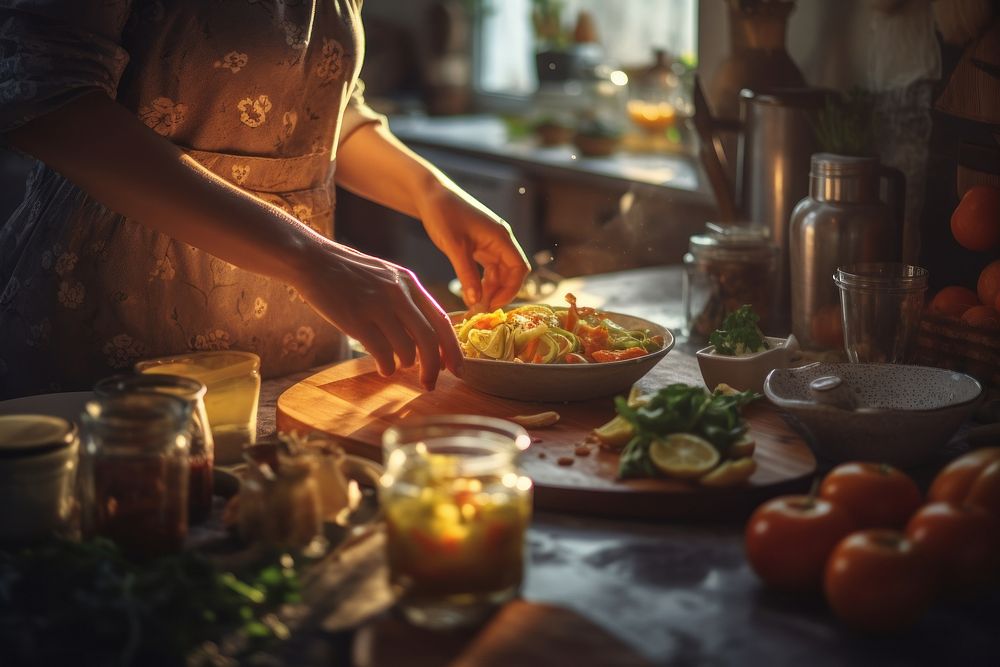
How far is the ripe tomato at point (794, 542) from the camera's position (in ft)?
3.56

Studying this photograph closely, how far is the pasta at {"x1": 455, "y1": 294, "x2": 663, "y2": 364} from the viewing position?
5.49 ft

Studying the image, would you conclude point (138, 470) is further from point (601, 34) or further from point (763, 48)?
point (601, 34)

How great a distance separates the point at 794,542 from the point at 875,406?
0.51 metres

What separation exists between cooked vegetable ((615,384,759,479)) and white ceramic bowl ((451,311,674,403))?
0.23 m

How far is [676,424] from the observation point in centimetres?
136

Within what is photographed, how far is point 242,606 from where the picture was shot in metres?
1.02

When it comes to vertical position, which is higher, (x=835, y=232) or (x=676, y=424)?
(x=835, y=232)

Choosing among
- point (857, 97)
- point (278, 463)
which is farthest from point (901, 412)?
point (857, 97)

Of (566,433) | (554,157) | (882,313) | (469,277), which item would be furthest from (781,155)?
(554,157)

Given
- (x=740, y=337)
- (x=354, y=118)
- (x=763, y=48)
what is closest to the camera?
(x=740, y=337)

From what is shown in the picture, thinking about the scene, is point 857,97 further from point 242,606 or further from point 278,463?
point 242,606

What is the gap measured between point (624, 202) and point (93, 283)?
1511 mm

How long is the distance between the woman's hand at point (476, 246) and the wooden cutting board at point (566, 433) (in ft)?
0.76

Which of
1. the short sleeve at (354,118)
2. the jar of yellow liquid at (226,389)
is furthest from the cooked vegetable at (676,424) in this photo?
the short sleeve at (354,118)
